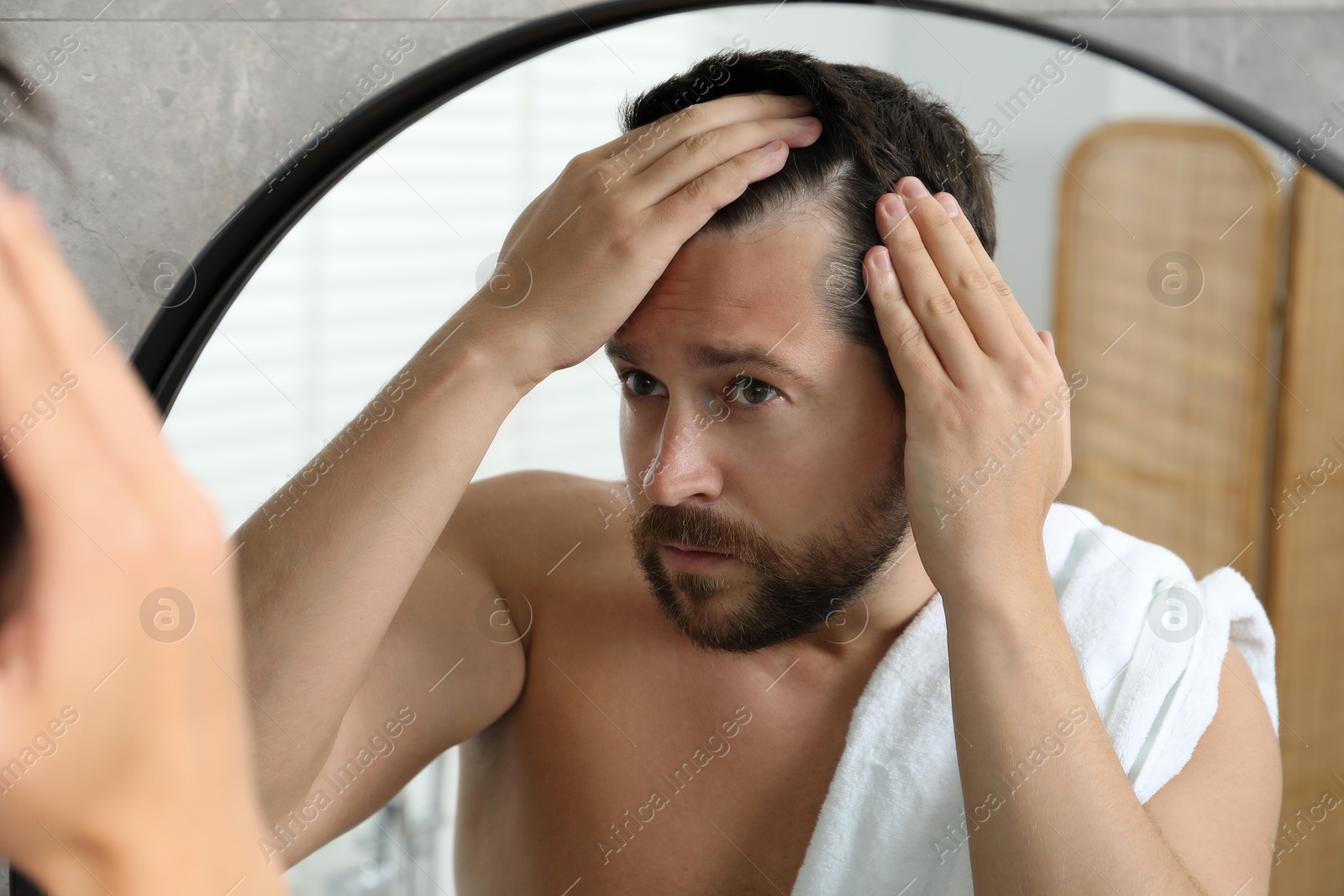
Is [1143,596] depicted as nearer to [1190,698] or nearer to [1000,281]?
[1190,698]

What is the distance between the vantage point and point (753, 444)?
463mm

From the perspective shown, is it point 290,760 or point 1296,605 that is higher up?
point 290,760

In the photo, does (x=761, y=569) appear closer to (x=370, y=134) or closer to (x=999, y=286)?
(x=999, y=286)

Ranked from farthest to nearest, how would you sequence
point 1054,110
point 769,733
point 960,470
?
point 1054,110
point 769,733
point 960,470

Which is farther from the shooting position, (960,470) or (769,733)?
(769,733)

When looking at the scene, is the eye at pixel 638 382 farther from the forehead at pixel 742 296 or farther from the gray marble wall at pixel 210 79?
the gray marble wall at pixel 210 79

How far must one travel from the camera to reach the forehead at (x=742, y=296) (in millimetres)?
443

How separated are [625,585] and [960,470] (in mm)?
241

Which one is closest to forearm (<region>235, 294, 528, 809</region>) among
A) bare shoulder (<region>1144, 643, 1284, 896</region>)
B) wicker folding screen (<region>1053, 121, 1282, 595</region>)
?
bare shoulder (<region>1144, 643, 1284, 896</region>)

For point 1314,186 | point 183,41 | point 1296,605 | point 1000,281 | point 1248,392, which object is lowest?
point 1296,605

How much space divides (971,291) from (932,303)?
17 mm

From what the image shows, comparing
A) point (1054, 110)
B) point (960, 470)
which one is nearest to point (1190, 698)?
point (960, 470)

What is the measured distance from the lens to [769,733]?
537 mm

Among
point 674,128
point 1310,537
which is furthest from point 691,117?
point 1310,537
